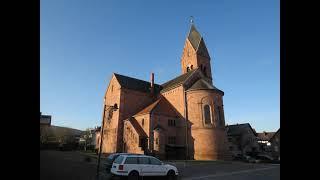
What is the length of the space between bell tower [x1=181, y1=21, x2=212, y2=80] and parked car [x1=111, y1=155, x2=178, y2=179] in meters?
38.4

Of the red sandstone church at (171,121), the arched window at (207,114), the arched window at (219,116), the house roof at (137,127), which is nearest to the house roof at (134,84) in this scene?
the red sandstone church at (171,121)

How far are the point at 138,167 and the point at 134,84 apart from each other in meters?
34.0

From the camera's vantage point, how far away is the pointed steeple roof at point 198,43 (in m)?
55.9

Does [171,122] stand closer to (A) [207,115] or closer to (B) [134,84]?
(A) [207,115]

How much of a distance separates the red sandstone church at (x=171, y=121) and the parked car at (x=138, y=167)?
775 inches

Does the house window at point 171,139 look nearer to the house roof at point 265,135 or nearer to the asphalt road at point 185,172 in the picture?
the asphalt road at point 185,172

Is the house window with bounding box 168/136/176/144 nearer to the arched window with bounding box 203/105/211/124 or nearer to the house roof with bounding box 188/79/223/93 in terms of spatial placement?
the arched window with bounding box 203/105/211/124

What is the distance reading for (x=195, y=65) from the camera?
54469 mm

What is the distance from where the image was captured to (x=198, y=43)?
5656 cm

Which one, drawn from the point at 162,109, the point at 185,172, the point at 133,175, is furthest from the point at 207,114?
the point at 133,175

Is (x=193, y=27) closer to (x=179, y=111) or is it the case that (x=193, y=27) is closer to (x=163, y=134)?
(x=179, y=111)

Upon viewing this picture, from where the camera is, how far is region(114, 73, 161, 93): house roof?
48.1m
